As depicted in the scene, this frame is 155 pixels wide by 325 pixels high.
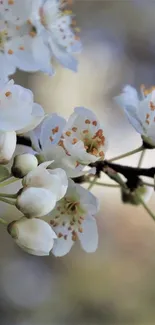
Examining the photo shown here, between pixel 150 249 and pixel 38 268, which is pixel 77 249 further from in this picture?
pixel 150 249

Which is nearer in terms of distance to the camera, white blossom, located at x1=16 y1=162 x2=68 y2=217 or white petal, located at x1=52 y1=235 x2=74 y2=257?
white blossom, located at x1=16 y1=162 x2=68 y2=217

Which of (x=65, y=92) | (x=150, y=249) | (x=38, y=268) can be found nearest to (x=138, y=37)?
(x=65, y=92)

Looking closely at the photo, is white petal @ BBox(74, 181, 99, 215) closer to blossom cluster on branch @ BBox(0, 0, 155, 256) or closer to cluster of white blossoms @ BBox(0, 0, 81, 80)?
blossom cluster on branch @ BBox(0, 0, 155, 256)

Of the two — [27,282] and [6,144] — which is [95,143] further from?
[27,282]

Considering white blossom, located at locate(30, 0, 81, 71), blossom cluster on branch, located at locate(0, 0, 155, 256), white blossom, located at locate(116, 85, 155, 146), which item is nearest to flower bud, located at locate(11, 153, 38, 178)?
blossom cluster on branch, located at locate(0, 0, 155, 256)

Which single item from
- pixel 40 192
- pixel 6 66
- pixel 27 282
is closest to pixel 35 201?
pixel 40 192

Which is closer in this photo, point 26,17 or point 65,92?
point 26,17

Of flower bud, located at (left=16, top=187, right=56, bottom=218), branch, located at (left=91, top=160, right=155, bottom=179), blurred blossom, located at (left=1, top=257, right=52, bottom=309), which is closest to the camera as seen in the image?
flower bud, located at (left=16, top=187, right=56, bottom=218)
